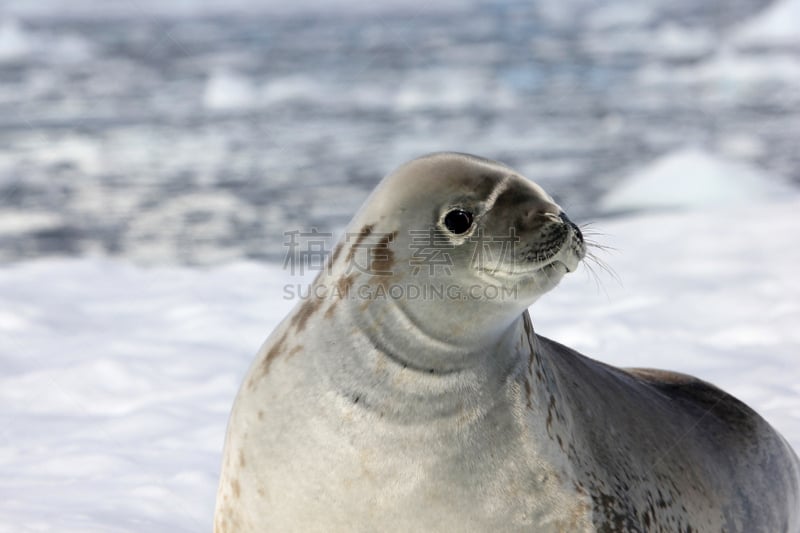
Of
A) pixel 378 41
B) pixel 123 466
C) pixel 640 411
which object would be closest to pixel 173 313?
pixel 123 466

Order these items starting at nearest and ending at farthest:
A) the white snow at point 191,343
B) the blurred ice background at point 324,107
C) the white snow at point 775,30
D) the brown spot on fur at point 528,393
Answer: the brown spot on fur at point 528,393 → the white snow at point 191,343 → the blurred ice background at point 324,107 → the white snow at point 775,30

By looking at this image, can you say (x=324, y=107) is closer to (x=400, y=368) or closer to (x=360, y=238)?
(x=360, y=238)

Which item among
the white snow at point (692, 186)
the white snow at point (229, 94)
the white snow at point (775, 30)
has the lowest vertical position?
the white snow at point (692, 186)

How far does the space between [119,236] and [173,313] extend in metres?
2.11

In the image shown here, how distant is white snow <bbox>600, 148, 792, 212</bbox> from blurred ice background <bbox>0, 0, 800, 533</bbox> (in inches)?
1.1

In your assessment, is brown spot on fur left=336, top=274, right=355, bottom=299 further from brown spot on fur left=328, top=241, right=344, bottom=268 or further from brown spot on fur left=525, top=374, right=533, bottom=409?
brown spot on fur left=525, top=374, right=533, bottom=409

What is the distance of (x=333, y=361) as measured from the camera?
197 centimetres

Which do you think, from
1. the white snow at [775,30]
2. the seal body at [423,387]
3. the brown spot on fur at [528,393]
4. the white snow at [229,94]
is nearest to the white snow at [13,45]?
the white snow at [229,94]

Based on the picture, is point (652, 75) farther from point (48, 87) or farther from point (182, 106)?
point (48, 87)

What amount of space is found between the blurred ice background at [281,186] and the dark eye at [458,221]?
123 centimetres

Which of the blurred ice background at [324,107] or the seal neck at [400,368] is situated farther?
the blurred ice background at [324,107]

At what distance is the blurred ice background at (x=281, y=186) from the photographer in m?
3.58

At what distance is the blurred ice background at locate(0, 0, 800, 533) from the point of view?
3.58 metres

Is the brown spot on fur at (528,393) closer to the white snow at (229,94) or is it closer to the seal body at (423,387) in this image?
the seal body at (423,387)
